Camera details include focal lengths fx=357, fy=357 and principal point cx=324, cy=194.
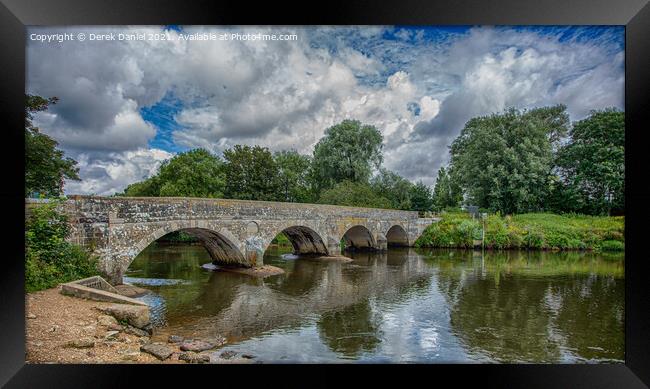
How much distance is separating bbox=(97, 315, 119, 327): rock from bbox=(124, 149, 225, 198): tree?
14.3 meters

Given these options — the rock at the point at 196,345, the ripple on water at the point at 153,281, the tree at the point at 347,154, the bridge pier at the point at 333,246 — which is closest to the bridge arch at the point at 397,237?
the tree at the point at 347,154

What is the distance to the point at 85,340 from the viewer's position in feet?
14.3

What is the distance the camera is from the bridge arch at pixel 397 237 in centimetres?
2073

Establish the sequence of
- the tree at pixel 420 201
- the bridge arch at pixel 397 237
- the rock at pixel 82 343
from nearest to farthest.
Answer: the rock at pixel 82 343 < the bridge arch at pixel 397 237 < the tree at pixel 420 201

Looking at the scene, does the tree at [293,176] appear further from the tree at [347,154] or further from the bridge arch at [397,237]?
the bridge arch at [397,237]

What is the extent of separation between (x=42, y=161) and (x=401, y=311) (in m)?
7.09

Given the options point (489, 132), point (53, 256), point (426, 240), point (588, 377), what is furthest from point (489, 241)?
point (53, 256)

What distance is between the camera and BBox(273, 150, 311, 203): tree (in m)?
21.2

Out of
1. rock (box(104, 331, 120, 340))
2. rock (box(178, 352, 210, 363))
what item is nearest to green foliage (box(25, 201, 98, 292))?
rock (box(104, 331, 120, 340))

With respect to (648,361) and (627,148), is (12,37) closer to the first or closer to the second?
(627,148)

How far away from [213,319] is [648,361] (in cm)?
647

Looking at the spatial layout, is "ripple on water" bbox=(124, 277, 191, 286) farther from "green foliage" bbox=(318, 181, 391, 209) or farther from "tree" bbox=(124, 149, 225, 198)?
"green foliage" bbox=(318, 181, 391, 209)

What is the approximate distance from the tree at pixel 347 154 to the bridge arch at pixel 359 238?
10.3ft

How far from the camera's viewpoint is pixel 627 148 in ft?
15.7
